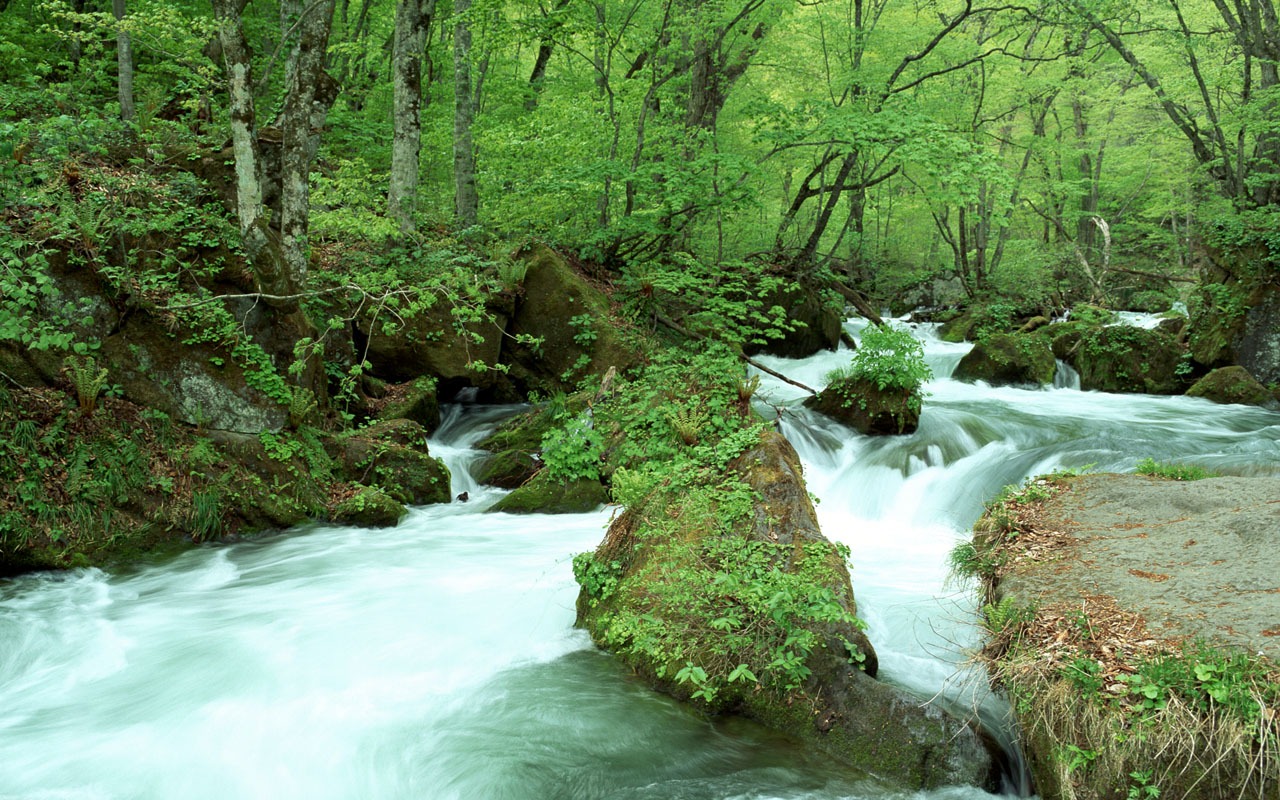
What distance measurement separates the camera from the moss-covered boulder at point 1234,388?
12656mm

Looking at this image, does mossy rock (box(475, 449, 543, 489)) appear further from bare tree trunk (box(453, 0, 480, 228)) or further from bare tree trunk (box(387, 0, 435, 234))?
bare tree trunk (box(453, 0, 480, 228))

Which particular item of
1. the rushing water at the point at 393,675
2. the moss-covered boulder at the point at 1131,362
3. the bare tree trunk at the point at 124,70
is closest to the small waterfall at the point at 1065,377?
the moss-covered boulder at the point at 1131,362

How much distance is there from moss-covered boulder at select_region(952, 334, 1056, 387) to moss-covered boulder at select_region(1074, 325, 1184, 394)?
2.36 ft

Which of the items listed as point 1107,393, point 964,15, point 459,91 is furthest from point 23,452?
point 1107,393

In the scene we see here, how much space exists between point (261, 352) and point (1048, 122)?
98.3 ft

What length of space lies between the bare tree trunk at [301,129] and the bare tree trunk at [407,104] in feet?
8.35

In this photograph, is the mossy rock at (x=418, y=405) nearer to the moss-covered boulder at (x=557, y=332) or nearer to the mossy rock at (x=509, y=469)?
the moss-covered boulder at (x=557, y=332)

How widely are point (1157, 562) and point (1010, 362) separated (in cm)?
1179

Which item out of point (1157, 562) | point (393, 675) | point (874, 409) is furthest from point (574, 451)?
point (1157, 562)

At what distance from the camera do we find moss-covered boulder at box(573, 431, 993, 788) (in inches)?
167

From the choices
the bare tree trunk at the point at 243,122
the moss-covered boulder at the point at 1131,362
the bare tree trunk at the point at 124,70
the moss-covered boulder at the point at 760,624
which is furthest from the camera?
the moss-covered boulder at the point at 1131,362

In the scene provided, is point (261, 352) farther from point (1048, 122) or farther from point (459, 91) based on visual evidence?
point (1048, 122)

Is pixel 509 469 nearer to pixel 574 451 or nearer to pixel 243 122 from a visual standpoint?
pixel 574 451

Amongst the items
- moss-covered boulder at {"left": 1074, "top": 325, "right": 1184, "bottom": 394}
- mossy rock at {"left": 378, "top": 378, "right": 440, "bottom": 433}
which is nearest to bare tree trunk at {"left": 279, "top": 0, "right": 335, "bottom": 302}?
mossy rock at {"left": 378, "top": 378, "right": 440, "bottom": 433}
